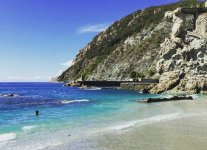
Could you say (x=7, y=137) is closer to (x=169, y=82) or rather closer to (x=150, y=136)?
(x=150, y=136)

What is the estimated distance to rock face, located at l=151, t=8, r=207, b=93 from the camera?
3353 inches

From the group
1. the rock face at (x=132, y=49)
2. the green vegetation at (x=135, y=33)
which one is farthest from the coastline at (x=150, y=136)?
the green vegetation at (x=135, y=33)

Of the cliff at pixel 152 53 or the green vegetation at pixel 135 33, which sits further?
the green vegetation at pixel 135 33

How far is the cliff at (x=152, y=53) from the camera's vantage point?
91.3 m

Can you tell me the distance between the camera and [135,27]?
181500 mm

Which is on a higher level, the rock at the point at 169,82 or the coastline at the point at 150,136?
the rock at the point at 169,82

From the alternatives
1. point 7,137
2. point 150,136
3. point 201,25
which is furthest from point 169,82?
point 7,137

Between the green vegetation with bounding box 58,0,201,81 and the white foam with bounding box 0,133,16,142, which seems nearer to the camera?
the white foam with bounding box 0,133,16,142

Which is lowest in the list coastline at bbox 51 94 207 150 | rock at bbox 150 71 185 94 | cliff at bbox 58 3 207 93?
coastline at bbox 51 94 207 150

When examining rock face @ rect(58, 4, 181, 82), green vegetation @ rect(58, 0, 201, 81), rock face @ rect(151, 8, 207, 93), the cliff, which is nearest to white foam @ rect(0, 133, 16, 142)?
rock face @ rect(151, 8, 207, 93)

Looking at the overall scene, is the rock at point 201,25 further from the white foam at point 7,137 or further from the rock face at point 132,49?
the white foam at point 7,137

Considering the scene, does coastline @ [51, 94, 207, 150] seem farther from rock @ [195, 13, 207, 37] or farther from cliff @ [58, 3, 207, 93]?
rock @ [195, 13, 207, 37]

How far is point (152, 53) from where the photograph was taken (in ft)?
472

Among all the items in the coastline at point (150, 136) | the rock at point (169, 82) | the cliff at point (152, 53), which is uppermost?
the cliff at point (152, 53)
